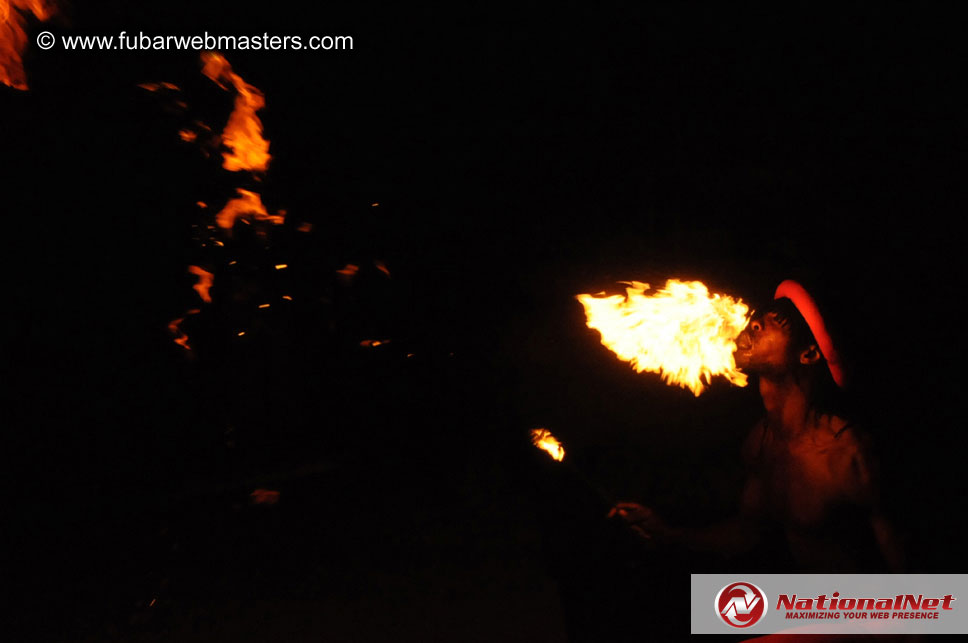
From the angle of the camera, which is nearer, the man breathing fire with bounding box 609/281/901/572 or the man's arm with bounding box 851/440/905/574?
the man's arm with bounding box 851/440/905/574

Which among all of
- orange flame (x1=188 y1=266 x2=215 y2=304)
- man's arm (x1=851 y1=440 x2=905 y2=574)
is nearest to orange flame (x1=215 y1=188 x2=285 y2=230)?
orange flame (x1=188 y1=266 x2=215 y2=304)

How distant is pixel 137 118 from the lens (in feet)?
10.4

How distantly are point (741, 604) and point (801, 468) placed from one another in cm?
99

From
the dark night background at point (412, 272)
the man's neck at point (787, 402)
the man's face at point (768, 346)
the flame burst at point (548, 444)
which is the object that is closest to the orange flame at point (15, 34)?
the dark night background at point (412, 272)

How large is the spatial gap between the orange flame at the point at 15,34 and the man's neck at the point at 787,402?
421 cm

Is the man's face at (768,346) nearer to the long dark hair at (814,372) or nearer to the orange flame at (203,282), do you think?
the long dark hair at (814,372)

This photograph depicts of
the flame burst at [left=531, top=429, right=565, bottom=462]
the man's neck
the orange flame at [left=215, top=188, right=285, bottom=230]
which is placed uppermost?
the orange flame at [left=215, top=188, right=285, bottom=230]

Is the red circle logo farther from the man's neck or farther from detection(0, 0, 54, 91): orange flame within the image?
detection(0, 0, 54, 91): orange flame

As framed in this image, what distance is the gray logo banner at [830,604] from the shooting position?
2875 millimetres

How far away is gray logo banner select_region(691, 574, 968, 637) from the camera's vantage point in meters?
2.88

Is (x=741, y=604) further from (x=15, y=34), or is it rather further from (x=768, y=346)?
(x=15, y=34)

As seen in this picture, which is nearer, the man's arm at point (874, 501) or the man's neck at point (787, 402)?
the man's arm at point (874, 501)

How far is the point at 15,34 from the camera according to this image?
2854mm

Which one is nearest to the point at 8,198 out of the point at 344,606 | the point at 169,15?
the point at 169,15
